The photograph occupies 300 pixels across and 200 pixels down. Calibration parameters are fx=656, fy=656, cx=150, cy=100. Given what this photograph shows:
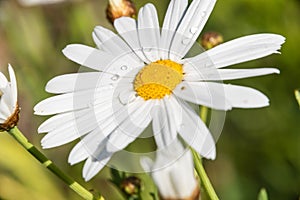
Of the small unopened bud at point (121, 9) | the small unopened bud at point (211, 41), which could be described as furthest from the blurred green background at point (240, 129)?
the small unopened bud at point (121, 9)

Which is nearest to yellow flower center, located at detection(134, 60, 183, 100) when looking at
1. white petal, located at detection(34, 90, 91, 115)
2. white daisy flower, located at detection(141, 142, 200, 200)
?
white petal, located at detection(34, 90, 91, 115)

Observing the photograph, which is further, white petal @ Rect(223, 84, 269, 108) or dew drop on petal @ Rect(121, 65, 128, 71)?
dew drop on petal @ Rect(121, 65, 128, 71)

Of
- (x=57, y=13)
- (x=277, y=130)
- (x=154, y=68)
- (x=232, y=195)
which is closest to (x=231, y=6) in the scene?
(x=277, y=130)

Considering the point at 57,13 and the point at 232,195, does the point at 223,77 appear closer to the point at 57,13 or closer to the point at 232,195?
the point at 232,195

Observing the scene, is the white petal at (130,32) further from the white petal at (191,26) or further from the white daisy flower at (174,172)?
the white daisy flower at (174,172)

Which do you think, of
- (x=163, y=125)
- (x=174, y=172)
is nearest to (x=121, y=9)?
(x=163, y=125)

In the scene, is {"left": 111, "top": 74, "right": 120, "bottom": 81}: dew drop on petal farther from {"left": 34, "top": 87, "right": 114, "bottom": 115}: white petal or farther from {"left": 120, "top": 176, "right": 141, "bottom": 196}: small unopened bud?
{"left": 120, "top": 176, "right": 141, "bottom": 196}: small unopened bud
